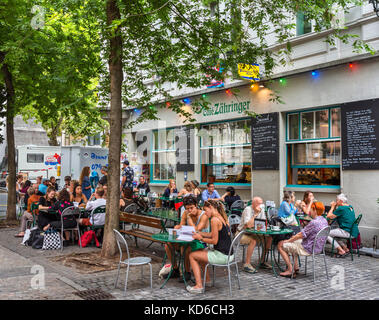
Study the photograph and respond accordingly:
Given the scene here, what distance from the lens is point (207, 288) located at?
247 inches

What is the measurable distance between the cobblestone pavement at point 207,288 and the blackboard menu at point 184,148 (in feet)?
26.5

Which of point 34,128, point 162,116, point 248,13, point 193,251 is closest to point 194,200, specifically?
point 193,251

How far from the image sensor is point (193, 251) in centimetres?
621

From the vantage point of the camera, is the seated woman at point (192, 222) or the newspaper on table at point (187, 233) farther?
the seated woman at point (192, 222)

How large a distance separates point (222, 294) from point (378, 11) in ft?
25.5

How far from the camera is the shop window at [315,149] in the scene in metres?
11.2

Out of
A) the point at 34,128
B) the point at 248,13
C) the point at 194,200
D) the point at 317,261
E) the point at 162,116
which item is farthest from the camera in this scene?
the point at 34,128

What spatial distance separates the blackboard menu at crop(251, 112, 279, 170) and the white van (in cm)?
1417

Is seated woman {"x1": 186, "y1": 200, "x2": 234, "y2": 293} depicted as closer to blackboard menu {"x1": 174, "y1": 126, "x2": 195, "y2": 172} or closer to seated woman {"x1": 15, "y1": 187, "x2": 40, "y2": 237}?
seated woman {"x1": 15, "y1": 187, "x2": 40, "y2": 237}

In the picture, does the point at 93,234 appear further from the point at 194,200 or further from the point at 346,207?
the point at 346,207

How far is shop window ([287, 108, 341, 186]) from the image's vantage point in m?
11.2

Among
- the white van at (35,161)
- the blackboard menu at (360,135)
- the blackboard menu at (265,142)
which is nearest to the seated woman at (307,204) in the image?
the blackboard menu at (360,135)

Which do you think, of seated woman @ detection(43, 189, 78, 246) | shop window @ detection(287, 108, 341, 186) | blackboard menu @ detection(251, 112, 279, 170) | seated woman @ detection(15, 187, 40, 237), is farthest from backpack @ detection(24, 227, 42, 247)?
shop window @ detection(287, 108, 341, 186)

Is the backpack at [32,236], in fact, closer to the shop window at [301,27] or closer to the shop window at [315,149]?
the shop window at [315,149]
